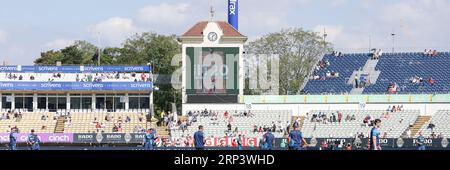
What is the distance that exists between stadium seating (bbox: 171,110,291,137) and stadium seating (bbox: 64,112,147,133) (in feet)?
13.7

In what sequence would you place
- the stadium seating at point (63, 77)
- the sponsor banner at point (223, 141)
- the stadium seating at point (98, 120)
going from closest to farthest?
the sponsor banner at point (223, 141)
the stadium seating at point (98, 120)
the stadium seating at point (63, 77)

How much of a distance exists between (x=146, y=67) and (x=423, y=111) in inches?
834

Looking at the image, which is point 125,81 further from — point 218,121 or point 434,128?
point 434,128

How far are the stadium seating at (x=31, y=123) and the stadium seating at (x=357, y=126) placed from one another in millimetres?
17970

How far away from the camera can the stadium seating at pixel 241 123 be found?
187ft

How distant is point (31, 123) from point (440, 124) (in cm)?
2840

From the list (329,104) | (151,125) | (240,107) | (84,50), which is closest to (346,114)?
(329,104)

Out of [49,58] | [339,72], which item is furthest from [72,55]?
[339,72]

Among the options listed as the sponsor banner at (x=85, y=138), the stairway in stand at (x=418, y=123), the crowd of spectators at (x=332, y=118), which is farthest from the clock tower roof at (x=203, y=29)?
the stairway in stand at (x=418, y=123)

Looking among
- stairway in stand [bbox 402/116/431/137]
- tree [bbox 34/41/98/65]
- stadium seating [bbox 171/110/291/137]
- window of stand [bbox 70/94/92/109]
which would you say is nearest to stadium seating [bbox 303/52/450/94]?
stairway in stand [bbox 402/116/431/137]

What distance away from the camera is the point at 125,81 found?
65375mm

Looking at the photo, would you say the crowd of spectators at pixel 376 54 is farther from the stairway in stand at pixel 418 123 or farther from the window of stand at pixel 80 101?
the window of stand at pixel 80 101

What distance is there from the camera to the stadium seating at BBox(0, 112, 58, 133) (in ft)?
198

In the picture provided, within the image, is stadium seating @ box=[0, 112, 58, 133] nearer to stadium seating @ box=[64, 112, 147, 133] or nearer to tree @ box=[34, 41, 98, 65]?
stadium seating @ box=[64, 112, 147, 133]
